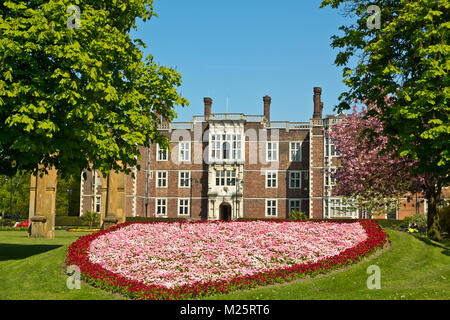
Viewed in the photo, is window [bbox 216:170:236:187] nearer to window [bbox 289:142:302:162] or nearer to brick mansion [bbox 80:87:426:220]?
brick mansion [bbox 80:87:426:220]

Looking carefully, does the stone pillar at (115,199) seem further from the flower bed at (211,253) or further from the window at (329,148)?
the window at (329,148)

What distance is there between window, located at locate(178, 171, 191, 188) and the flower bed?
3519 centimetres

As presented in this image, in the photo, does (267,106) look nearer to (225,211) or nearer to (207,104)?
(207,104)

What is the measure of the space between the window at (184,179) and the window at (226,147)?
391 centimetres

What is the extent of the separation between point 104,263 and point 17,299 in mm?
3709

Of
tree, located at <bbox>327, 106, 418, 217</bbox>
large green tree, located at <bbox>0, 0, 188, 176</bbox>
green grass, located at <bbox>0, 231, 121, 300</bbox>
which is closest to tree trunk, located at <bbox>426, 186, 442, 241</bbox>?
tree, located at <bbox>327, 106, 418, 217</bbox>

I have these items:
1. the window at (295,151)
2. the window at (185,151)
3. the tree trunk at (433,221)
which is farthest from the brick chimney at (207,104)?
the tree trunk at (433,221)

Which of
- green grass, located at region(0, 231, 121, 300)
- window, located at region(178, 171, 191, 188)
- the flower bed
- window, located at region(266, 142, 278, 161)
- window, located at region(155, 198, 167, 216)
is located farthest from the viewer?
window, located at region(155, 198, 167, 216)

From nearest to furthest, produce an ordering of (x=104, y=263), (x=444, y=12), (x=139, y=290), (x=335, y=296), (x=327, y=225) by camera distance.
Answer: (x=335, y=296)
(x=139, y=290)
(x=104, y=263)
(x=444, y=12)
(x=327, y=225)

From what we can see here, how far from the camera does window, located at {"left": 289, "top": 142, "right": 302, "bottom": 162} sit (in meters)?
54.1

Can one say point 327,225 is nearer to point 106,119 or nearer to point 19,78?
point 106,119

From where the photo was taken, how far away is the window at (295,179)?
53.7 metres
